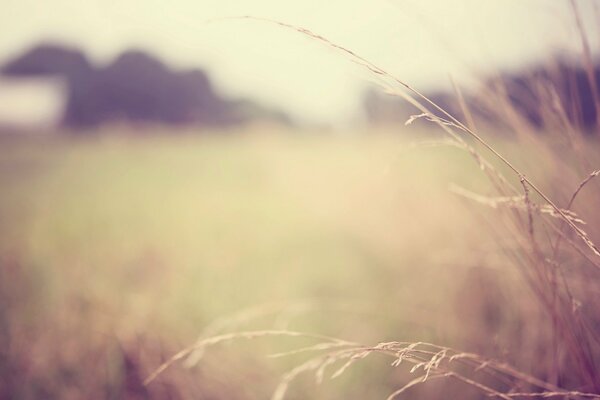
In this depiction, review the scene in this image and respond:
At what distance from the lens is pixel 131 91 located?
19.7 feet

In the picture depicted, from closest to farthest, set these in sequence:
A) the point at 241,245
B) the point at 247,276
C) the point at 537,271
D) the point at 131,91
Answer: the point at 537,271 < the point at 247,276 < the point at 241,245 < the point at 131,91

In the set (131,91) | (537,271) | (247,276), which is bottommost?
(247,276)

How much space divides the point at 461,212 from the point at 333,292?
744 mm

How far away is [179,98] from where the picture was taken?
309 inches

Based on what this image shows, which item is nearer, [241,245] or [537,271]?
[537,271]

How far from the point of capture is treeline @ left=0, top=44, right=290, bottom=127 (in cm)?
369

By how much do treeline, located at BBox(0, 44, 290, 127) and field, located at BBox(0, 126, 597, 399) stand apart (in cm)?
122

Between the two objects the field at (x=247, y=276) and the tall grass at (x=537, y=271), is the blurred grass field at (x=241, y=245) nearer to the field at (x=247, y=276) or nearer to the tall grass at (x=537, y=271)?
the field at (x=247, y=276)

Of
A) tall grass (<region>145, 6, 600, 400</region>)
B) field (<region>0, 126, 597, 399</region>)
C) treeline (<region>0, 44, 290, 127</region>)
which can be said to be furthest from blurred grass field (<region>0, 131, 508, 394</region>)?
treeline (<region>0, 44, 290, 127</region>)

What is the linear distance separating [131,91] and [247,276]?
17.7ft

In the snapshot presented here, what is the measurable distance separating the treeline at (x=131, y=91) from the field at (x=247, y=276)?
1.22 meters

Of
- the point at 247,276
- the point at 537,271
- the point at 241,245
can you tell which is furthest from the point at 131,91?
the point at 537,271

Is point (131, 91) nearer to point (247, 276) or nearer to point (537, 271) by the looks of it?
point (247, 276)

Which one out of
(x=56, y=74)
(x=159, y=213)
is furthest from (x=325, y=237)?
(x=56, y=74)
